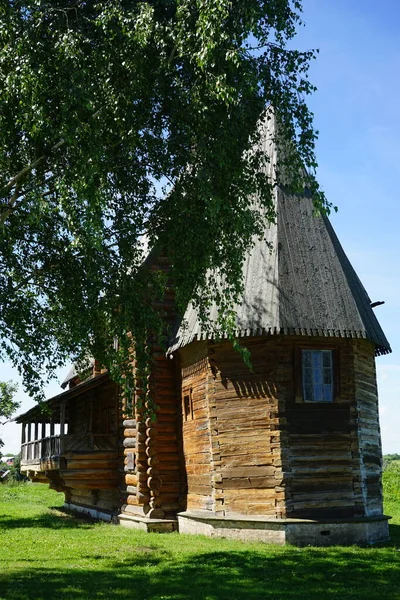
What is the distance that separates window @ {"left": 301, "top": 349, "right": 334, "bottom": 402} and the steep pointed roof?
2.86 ft

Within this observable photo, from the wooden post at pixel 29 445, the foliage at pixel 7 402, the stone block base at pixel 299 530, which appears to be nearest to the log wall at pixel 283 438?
the stone block base at pixel 299 530

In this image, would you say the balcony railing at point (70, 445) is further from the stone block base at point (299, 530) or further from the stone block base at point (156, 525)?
the stone block base at point (299, 530)

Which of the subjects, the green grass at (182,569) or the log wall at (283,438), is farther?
the log wall at (283,438)

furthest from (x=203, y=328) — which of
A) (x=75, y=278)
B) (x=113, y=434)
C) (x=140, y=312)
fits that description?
(x=113, y=434)

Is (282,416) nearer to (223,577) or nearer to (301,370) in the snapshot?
(301,370)

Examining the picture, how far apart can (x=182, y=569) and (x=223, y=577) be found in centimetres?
113

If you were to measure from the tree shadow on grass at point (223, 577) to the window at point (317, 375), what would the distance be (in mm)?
3731

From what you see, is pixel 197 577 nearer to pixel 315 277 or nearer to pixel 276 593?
pixel 276 593

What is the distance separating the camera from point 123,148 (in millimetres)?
14000

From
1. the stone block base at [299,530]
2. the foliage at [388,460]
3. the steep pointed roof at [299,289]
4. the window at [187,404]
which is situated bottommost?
the foliage at [388,460]

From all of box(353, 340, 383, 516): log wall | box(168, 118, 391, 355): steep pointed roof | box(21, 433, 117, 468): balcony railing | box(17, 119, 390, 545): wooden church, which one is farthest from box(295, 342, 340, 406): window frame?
box(21, 433, 117, 468): balcony railing

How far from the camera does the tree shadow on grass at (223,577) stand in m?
12.1

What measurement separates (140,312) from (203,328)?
2.15 meters

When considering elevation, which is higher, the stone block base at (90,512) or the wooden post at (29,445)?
the wooden post at (29,445)
